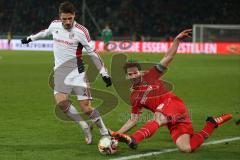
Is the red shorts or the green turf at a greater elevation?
the red shorts

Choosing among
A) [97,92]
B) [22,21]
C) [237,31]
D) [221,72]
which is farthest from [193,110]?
[22,21]

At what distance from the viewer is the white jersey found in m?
8.70

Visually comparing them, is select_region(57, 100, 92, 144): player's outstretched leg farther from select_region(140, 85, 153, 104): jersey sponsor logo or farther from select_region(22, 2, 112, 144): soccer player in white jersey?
select_region(140, 85, 153, 104): jersey sponsor logo

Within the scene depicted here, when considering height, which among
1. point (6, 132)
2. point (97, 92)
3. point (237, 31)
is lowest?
point (237, 31)

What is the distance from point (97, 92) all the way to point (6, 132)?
746 centimetres

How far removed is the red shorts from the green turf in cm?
35

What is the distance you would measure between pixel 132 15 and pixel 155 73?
137 feet

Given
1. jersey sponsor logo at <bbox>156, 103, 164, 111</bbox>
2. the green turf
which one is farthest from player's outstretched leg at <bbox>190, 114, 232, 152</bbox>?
jersey sponsor logo at <bbox>156, 103, 164, 111</bbox>

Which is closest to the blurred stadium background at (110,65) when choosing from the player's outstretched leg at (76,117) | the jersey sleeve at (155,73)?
the player's outstretched leg at (76,117)

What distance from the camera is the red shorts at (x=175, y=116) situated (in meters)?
8.31

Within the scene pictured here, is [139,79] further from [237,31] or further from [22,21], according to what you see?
[22,21]

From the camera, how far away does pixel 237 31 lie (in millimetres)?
44625

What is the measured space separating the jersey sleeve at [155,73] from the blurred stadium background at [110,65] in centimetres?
108

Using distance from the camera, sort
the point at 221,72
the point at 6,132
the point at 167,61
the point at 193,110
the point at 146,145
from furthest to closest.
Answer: the point at 221,72, the point at 193,110, the point at 6,132, the point at 146,145, the point at 167,61
